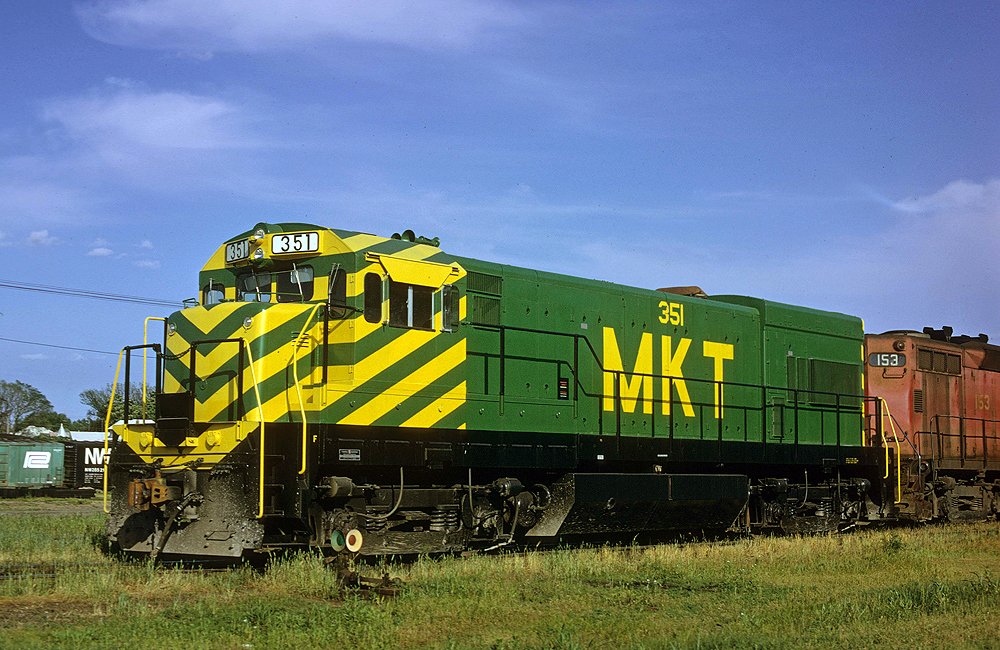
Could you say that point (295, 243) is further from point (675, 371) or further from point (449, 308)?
point (675, 371)

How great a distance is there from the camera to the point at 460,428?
11133mm

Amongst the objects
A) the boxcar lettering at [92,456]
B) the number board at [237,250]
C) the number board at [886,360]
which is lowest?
the boxcar lettering at [92,456]

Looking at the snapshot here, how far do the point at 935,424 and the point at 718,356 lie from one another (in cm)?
581

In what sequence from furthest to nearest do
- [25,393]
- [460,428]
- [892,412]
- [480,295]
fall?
[25,393], [892,412], [480,295], [460,428]

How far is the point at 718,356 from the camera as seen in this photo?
49.3ft

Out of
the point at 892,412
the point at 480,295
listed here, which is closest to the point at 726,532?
the point at 892,412

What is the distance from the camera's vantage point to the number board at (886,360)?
59.2 feet

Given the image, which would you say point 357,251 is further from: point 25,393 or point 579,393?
point 25,393

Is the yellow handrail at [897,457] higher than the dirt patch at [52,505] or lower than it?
higher

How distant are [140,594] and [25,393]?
9422 cm

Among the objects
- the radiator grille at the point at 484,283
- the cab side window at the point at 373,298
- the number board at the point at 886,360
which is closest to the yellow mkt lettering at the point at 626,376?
the radiator grille at the point at 484,283

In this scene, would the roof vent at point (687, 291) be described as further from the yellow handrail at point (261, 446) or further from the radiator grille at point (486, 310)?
the yellow handrail at point (261, 446)

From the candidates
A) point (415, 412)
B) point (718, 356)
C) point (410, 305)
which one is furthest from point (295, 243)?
point (718, 356)

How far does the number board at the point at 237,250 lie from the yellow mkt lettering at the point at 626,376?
4981 mm
